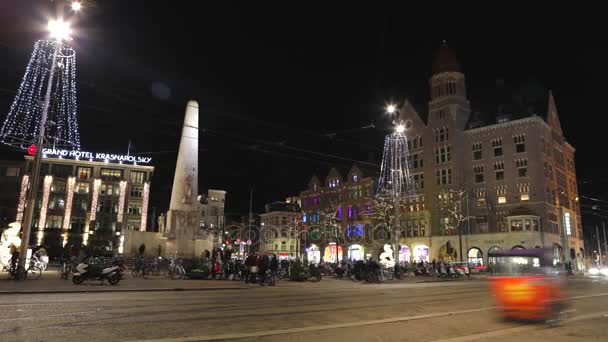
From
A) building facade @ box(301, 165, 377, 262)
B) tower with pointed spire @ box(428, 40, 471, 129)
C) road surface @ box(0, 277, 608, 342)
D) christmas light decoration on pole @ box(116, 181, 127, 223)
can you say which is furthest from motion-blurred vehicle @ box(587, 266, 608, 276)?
christmas light decoration on pole @ box(116, 181, 127, 223)

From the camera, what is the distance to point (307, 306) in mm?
13797

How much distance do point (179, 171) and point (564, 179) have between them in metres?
60.7

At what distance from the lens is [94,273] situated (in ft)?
67.0

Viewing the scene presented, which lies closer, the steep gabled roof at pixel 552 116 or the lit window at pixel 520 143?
the lit window at pixel 520 143

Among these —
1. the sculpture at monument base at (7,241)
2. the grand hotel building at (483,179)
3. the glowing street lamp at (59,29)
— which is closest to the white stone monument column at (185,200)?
the sculpture at monument base at (7,241)

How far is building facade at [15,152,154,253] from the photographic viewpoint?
264 ft

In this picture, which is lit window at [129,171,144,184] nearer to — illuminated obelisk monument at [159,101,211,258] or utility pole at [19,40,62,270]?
illuminated obelisk monument at [159,101,211,258]

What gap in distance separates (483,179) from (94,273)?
189 ft

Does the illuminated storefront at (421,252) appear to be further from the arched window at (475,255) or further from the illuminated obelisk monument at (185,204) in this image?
the illuminated obelisk monument at (185,204)

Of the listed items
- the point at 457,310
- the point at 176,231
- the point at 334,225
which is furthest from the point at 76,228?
the point at 457,310

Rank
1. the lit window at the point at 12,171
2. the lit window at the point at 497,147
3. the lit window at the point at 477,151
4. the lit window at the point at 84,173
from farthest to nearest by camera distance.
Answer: the lit window at the point at 84,173, the lit window at the point at 12,171, the lit window at the point at 477,151, the lit window at the point at 497,147

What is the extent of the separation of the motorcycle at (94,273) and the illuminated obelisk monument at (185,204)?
13730 millimetres

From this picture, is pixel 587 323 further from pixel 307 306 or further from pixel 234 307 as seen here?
pixel 234 307

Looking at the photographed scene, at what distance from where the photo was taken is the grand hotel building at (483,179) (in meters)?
59.7
